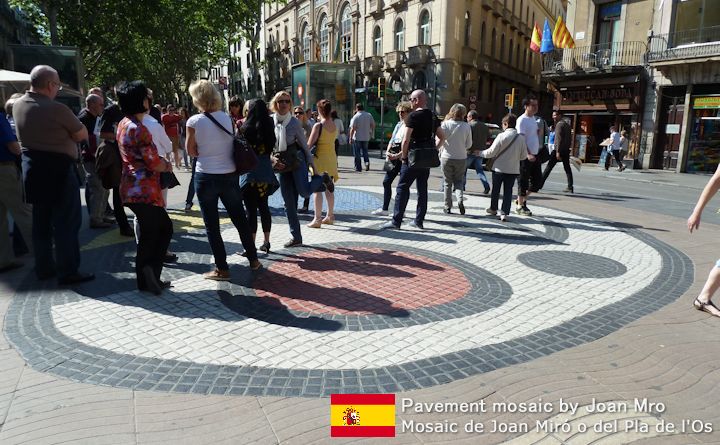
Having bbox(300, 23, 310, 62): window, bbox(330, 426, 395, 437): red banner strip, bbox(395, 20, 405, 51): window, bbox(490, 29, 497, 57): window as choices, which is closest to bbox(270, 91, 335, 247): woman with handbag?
bbox(330, 426, 395, 437): red banner strip

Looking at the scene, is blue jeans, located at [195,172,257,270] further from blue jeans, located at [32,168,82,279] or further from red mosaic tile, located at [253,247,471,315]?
blue jeans, located at [32,168,82,279]

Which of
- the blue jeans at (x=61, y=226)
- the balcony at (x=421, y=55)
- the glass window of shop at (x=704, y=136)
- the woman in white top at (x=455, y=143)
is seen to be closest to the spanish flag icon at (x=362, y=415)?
the blue jeans at (x=61, y=226)

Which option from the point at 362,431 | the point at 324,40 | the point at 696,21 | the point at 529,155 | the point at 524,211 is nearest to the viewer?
the point at 362,431

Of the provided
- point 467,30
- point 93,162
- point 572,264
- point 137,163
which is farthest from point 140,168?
point 467,30

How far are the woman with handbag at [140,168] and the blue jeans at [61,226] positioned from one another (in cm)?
75

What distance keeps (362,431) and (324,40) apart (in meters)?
47.8

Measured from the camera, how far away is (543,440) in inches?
99.4

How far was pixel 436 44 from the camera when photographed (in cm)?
3381

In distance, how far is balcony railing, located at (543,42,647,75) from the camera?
23641 mm

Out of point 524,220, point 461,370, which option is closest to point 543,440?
point 461,370

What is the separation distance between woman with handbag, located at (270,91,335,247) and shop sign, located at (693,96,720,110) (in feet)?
69.3

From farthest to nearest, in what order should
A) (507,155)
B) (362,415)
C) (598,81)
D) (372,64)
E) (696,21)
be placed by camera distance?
1. (372,64)
2. (598,81)
3. (696,21)
4. (507,155)
5. (362,415)

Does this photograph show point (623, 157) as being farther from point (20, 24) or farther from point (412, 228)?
point (20, 24)

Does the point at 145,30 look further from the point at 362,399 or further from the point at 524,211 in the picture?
the point at 362,399
